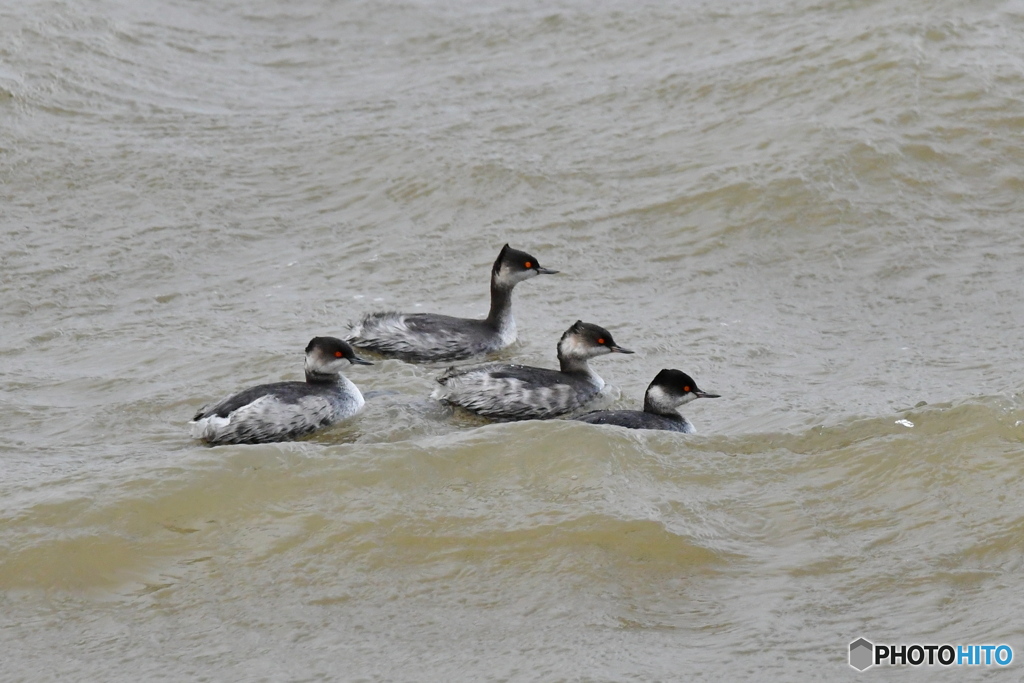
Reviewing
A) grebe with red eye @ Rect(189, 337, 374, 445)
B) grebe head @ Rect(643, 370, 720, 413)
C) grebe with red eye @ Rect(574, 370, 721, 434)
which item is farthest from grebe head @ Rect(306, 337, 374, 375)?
grebe head @ Rect(643, 370, 720, 413)

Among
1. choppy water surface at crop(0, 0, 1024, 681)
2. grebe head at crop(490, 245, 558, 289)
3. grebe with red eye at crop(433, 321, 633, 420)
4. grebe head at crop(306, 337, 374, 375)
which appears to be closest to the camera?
choppy water surface at crop(0, 0, 1024, 681)

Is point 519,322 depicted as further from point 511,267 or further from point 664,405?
point 664,405

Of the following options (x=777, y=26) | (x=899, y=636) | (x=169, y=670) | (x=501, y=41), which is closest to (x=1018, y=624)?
(x=899, y=636)

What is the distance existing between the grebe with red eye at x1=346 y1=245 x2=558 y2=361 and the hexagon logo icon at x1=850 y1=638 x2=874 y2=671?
168 inches

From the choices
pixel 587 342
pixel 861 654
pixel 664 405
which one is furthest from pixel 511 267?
pixel 861 654

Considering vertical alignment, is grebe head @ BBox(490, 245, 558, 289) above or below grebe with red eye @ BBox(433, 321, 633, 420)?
above

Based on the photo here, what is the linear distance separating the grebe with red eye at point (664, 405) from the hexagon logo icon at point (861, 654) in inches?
94.4

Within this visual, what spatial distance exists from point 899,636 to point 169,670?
9.25 feet

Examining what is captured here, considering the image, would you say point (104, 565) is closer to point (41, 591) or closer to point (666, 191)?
point (41, 591)

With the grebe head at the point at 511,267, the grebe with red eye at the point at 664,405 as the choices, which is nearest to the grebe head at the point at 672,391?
the grebe with red eye at the point at 664,405

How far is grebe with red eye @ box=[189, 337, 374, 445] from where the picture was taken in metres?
7.49

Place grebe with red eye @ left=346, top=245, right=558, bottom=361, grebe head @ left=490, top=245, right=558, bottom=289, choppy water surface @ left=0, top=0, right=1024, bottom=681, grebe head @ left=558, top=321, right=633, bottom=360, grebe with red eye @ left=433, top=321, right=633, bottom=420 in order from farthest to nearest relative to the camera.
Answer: grebe head @ left=490, top=245, right=558, bottom=289, grebe with red eye @ left=346, top=245, right=558, bottom=361, grebe head @ left=558, top=321, right=633, bottom=360, grebe with red eye @ left=433, top=321, right=633, bottom=420, choppy water surface @ left=0, top=0, right=1024, bottom=681

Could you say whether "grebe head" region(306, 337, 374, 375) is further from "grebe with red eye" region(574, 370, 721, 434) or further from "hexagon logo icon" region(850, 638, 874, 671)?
"hexagon logo icon" region(850, 638, 874, 671)

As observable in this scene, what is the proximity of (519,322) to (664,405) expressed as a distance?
2386 millimetres
